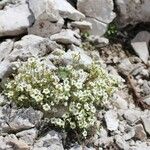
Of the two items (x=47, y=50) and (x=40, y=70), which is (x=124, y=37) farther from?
(x=40, y=70)

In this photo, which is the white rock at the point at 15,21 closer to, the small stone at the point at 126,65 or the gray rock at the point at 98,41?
the gray rock at the point at 98,41

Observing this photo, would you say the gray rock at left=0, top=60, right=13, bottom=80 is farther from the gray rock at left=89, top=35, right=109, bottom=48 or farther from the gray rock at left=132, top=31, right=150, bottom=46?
the gray rock at left=132, top=31, right=150, bottom=46

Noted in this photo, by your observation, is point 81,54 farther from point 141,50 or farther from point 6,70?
point 141,50

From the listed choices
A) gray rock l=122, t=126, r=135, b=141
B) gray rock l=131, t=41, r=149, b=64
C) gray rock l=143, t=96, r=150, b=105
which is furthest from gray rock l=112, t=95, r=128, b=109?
gray rock l=131, t=41, r=149, b=64

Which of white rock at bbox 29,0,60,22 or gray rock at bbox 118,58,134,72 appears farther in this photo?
gray rock at bbox 118,58,134,72

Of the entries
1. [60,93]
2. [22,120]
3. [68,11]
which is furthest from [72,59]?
[22,120]

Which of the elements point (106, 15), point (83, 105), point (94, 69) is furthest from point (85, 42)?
point (83, 105)
